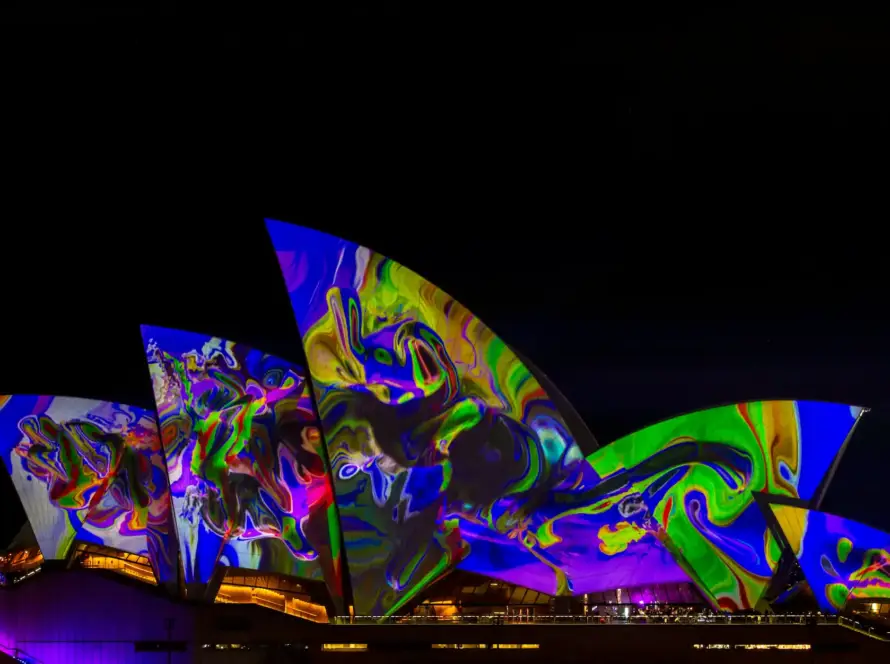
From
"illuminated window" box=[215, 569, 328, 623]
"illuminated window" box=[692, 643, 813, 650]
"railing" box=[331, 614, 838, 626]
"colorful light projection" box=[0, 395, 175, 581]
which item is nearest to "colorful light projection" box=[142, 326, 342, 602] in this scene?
"illuminated window" box=[215, 569, 328, 623]

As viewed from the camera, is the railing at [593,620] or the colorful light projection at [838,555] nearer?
the colorful light projection at [838,555]

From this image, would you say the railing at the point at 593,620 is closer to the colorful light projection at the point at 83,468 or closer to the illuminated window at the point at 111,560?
the illuminated window at the point at 111,560

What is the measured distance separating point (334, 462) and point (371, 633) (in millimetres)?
4311

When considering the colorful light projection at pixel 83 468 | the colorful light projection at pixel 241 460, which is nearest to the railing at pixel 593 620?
the colorful light projection at pixel 241 460

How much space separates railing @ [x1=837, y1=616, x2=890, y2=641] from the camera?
85.5ft

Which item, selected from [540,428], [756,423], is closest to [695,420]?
[756,423]

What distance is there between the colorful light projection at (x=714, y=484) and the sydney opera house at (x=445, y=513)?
5 centimetres

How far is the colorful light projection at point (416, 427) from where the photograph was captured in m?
26.8

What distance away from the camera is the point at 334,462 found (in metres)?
27.4

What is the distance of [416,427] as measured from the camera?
1074 inches

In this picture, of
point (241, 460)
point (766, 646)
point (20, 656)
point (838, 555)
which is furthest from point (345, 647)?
point (838, 555)

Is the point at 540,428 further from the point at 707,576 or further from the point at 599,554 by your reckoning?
the point at 707,576

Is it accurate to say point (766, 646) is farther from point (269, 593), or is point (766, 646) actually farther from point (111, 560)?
point (111, 560)

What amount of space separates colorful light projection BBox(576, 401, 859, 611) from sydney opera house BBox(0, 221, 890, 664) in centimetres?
5
